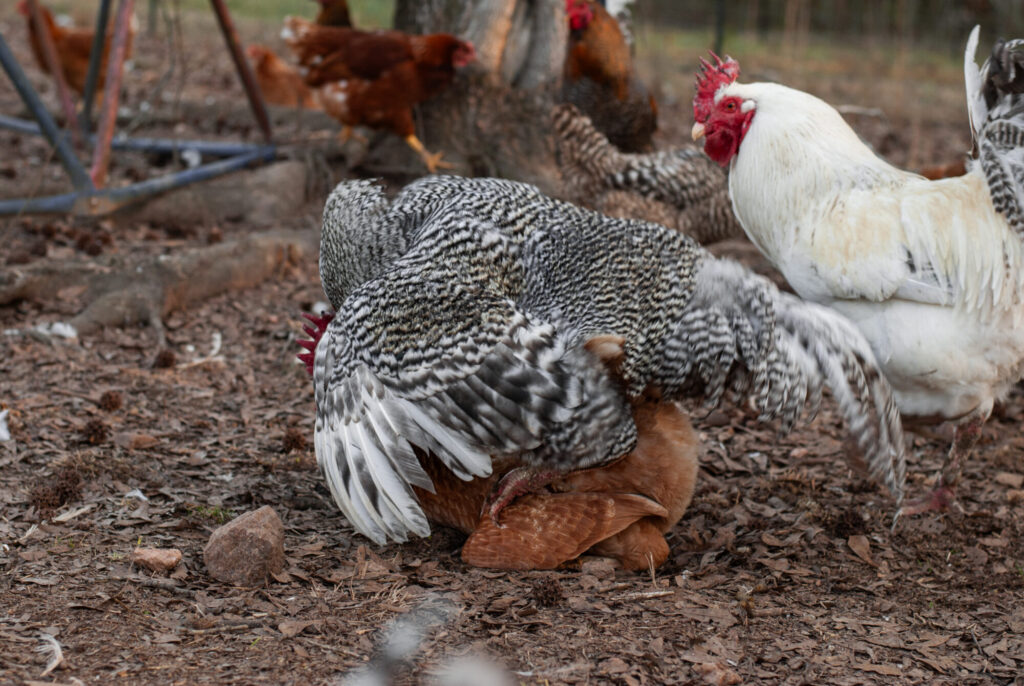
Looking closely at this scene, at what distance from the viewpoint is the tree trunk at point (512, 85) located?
700 cm

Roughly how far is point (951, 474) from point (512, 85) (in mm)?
4396

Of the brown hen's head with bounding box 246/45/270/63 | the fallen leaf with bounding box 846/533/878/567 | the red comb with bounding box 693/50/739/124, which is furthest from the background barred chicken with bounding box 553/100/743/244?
the brown hen's head with bounding box 246/45/270/63

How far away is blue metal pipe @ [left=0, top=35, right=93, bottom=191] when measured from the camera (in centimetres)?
598

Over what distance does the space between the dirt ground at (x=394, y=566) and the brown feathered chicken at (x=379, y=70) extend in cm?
285

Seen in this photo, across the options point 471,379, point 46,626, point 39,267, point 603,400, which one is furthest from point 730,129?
point 39,267

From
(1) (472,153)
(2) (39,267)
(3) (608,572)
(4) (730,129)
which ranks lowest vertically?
(3) (608,572)

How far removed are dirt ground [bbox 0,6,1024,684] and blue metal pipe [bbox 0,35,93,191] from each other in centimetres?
117

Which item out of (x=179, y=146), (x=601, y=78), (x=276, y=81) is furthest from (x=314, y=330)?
(x=276, y=81)

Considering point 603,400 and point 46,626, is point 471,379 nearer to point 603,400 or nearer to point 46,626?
point 603,400

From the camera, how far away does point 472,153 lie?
743 centimetres

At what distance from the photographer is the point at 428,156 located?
7.50 meters

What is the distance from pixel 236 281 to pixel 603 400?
389cm

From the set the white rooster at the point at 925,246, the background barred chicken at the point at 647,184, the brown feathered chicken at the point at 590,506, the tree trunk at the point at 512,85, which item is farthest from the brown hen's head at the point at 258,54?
the brown feathered chicken at the point at 590,506

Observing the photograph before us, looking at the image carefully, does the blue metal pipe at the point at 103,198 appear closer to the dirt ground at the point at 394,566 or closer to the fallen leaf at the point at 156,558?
the dirt ground at the point at 394,566
